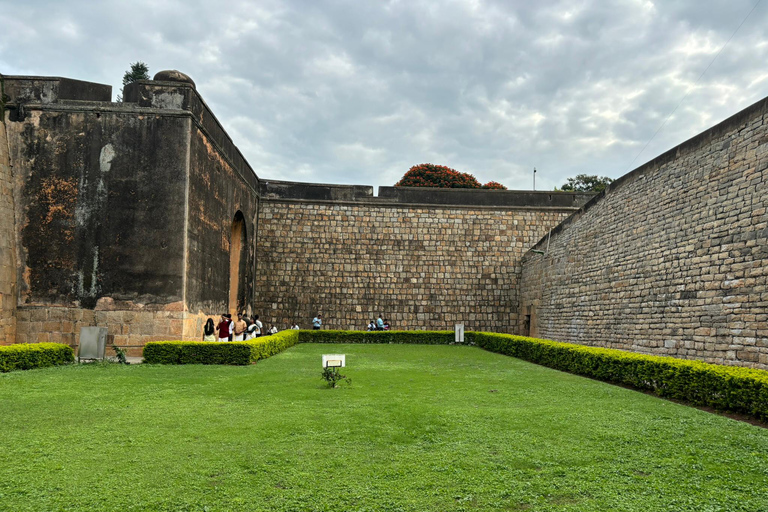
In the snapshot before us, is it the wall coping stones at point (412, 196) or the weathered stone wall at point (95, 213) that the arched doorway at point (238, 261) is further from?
the weathered stone wall at point (95, 213)

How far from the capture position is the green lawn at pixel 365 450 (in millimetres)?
3268

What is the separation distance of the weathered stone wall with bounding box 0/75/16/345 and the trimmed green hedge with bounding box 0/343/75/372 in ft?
6.78

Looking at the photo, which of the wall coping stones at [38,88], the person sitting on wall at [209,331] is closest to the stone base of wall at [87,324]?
the person sitting on wall at [209,331]

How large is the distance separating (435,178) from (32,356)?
28060 mm

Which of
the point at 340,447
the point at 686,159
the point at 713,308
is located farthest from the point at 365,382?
the point at 686,159

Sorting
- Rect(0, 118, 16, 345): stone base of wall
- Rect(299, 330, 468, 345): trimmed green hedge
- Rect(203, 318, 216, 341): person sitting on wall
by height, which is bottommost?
Rect(299, 330, 468, 345): trimmed green hedge

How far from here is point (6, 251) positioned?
11289 mm

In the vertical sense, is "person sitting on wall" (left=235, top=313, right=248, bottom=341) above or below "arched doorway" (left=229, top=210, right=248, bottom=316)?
below

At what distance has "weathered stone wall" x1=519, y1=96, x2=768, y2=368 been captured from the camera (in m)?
8.59

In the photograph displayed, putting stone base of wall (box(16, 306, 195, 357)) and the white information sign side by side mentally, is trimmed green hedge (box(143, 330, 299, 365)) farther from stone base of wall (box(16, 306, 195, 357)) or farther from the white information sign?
the white information sign

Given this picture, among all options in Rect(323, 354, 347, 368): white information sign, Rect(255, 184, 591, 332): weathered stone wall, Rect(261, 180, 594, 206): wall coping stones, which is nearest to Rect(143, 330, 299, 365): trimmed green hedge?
Rect(323, 354, 347, 368): white information sign

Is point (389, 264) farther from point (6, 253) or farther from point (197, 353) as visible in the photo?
point (6, 253)

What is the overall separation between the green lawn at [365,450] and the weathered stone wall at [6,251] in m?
4.71

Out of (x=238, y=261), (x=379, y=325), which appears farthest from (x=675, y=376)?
(x=238, y=261)
